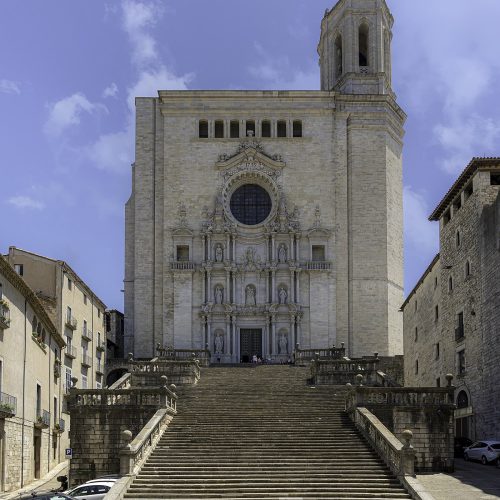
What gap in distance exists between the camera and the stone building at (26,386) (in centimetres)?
3284

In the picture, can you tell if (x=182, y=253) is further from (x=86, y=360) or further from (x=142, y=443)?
(x=142, y=443)

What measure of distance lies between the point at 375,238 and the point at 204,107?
1323 centimetres

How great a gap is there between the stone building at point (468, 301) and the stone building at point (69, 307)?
58.6 feet

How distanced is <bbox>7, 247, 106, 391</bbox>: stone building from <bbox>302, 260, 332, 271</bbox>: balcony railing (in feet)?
41.3

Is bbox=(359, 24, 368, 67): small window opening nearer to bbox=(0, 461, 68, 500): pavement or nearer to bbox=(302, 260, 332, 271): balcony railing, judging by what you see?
bbox=(302, 260, 332, 271): balcony railing

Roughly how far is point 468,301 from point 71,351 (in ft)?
65.1

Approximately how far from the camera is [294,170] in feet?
191

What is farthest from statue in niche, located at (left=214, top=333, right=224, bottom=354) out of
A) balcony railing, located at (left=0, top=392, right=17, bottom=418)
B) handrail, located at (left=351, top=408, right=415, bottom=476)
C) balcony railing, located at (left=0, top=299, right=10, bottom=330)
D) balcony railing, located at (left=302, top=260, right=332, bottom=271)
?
handrail, located at (left=351, top=408, right=415, bottom=476)

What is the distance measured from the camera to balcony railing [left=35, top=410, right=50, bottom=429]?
1518 inches

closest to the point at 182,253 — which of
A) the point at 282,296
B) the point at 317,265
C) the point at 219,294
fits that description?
the point at 219,294

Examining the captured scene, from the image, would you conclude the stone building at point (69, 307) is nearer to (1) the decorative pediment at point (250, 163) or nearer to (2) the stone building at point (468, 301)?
(1) the decorative pediment at point (250, 163)

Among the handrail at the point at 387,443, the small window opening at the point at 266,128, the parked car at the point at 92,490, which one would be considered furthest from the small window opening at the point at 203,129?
the parked car at the point at 92,490

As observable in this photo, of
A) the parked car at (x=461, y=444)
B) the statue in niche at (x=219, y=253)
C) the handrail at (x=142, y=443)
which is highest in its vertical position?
the statue in niche at (x=219, y=253)

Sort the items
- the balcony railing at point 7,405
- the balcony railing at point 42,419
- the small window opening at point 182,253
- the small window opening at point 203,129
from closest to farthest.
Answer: the balcony railing at point 7,405
the balcony railing at point 42,419
the small window opening at point 182,253
the small window opening at point 203,129
